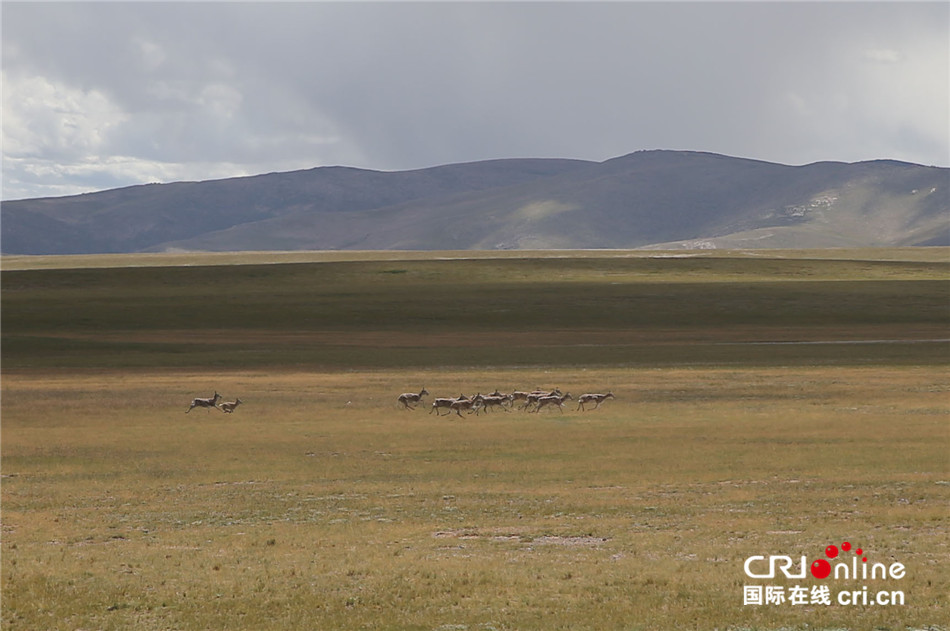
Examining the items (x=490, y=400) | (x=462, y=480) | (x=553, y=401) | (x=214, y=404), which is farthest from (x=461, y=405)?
(x=462, y=480)

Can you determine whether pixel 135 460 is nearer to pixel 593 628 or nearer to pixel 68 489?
pixel 68 489

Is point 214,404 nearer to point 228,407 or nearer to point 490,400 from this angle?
point 228,407

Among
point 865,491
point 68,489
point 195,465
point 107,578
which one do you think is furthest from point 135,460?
point 865,491

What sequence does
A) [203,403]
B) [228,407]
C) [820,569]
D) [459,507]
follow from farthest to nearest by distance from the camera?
[203,403] < [228,407] < [459,507] < [820,569]

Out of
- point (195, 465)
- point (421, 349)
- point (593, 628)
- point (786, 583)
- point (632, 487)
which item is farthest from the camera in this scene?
point (421, 349)

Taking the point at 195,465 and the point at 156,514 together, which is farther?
the point at 195,465

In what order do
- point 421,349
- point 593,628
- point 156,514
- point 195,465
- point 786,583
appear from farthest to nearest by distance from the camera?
1. point 421,349
2. point 195,465
3. point 156,514
4. point 786,583
5. point 593,628

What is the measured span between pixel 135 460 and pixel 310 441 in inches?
226

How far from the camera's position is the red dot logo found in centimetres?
1476

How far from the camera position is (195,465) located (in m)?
28.3

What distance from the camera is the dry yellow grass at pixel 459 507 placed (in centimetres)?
1354

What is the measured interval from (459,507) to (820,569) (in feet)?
28.2

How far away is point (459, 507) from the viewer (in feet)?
70.5

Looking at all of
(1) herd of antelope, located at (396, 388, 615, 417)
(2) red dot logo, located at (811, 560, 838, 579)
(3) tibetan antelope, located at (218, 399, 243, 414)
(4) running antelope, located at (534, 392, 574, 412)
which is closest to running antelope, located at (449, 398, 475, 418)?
(1) herd of antelope, located at (396, 388, 615, 417)
